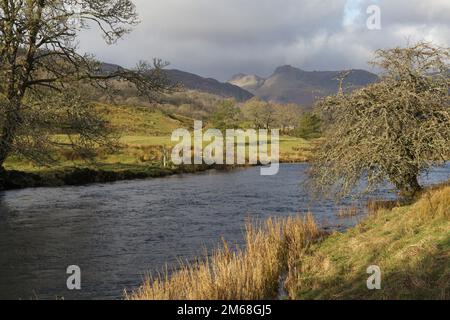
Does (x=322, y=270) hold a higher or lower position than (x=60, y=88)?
A: lower

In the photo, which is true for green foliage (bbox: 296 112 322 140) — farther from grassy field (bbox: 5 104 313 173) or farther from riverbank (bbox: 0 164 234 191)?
riverbank (bbox: 0 164 234 191)

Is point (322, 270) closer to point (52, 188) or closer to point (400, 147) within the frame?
point (400, 147)

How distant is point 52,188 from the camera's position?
35750 mm

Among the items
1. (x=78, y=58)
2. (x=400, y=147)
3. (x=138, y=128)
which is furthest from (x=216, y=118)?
(x=400, y=147)

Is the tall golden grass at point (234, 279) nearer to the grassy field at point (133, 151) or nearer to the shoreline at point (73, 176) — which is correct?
the grassy field at point (133, 151)

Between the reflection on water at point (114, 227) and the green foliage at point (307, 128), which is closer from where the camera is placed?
the reflection on water at point (114, 227)

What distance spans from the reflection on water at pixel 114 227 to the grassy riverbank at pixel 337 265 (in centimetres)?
267

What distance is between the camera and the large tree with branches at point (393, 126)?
18.7 metres

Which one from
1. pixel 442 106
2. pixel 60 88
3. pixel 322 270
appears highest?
pixel 60 88

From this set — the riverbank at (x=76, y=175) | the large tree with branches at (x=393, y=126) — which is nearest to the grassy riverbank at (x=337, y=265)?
the large tree with branches at (x=393, y=126)

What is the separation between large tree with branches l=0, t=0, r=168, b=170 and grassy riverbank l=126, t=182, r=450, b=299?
30.1 ft

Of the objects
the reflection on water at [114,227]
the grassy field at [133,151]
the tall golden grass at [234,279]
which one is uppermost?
the grassy field at [133,151]

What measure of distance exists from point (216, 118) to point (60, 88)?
84331mm
